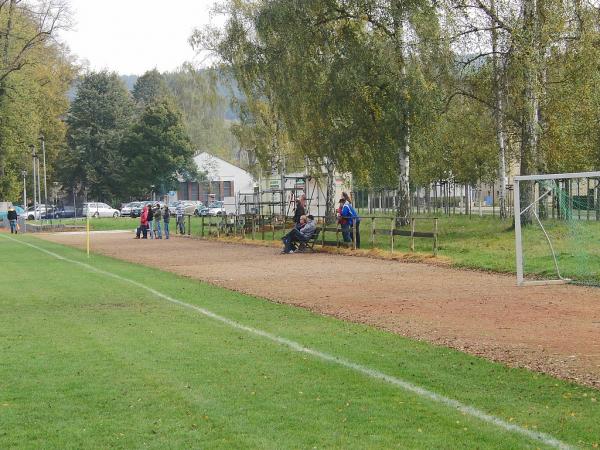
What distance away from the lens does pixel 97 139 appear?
90.8m

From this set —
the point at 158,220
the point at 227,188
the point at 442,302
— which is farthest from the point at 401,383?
the point at 227,188

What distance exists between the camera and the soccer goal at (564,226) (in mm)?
17938

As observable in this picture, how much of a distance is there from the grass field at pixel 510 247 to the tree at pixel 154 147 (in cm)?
5654

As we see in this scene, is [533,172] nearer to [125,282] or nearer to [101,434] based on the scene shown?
[125,282]

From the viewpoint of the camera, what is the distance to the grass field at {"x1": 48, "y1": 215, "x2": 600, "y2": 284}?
1859cm

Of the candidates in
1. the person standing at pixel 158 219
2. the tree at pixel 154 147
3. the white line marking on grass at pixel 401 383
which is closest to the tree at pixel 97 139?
the tree at pixel 154 147

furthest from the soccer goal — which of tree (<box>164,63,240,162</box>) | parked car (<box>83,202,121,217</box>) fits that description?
tree (<box>164,63,240,162</box>)

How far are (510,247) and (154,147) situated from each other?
6736 cm

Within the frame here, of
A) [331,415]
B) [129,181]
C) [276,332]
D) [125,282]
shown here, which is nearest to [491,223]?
[125,282]

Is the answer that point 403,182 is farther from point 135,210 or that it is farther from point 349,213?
point 135,210

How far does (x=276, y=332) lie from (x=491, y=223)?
2709 cm

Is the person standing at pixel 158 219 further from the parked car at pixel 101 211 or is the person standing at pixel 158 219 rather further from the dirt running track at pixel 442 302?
the parked car at pixel 101 211

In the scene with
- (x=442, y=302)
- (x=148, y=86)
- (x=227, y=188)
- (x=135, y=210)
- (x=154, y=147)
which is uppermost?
(x=148, y=86)

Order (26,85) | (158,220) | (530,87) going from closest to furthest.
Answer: (530,87)
(158,220)
(26,85)
